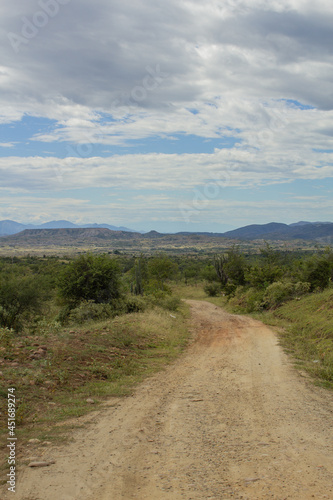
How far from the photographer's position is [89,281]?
1777 cm

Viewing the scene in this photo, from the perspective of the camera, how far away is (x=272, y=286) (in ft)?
77.0

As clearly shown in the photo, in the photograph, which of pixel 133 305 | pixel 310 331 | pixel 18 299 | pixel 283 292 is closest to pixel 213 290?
pixel 283 292

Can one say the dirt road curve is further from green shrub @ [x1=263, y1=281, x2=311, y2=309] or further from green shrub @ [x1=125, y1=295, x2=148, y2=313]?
green shrub @ [x1=263, y1=281, x2=311, y2=309]

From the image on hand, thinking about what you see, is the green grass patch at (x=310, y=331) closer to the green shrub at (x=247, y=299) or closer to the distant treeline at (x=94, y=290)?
the distant treeline at (x=94, y=290)

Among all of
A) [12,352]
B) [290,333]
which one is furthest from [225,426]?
[290,333]

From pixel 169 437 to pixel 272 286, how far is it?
18874 mm

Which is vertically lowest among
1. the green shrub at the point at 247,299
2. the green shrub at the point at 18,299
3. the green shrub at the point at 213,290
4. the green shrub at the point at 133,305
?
the green shrub at the point at 213,290

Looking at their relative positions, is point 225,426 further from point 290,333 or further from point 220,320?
point 220,320

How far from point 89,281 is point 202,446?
43.0 ft

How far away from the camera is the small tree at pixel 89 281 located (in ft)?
58.1

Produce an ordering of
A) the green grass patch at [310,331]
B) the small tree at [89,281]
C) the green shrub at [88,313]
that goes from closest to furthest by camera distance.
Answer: the green grass patch at [310,331] < the green shrub at [88,313] < the small tree at [89,281]

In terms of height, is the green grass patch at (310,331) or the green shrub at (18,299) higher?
the green shrub at (18,299)

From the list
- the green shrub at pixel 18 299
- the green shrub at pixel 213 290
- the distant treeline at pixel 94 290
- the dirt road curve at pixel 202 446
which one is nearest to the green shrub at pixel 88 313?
the distant treeline at pixel 94 290

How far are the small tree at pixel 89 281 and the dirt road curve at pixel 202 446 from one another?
9.14m
